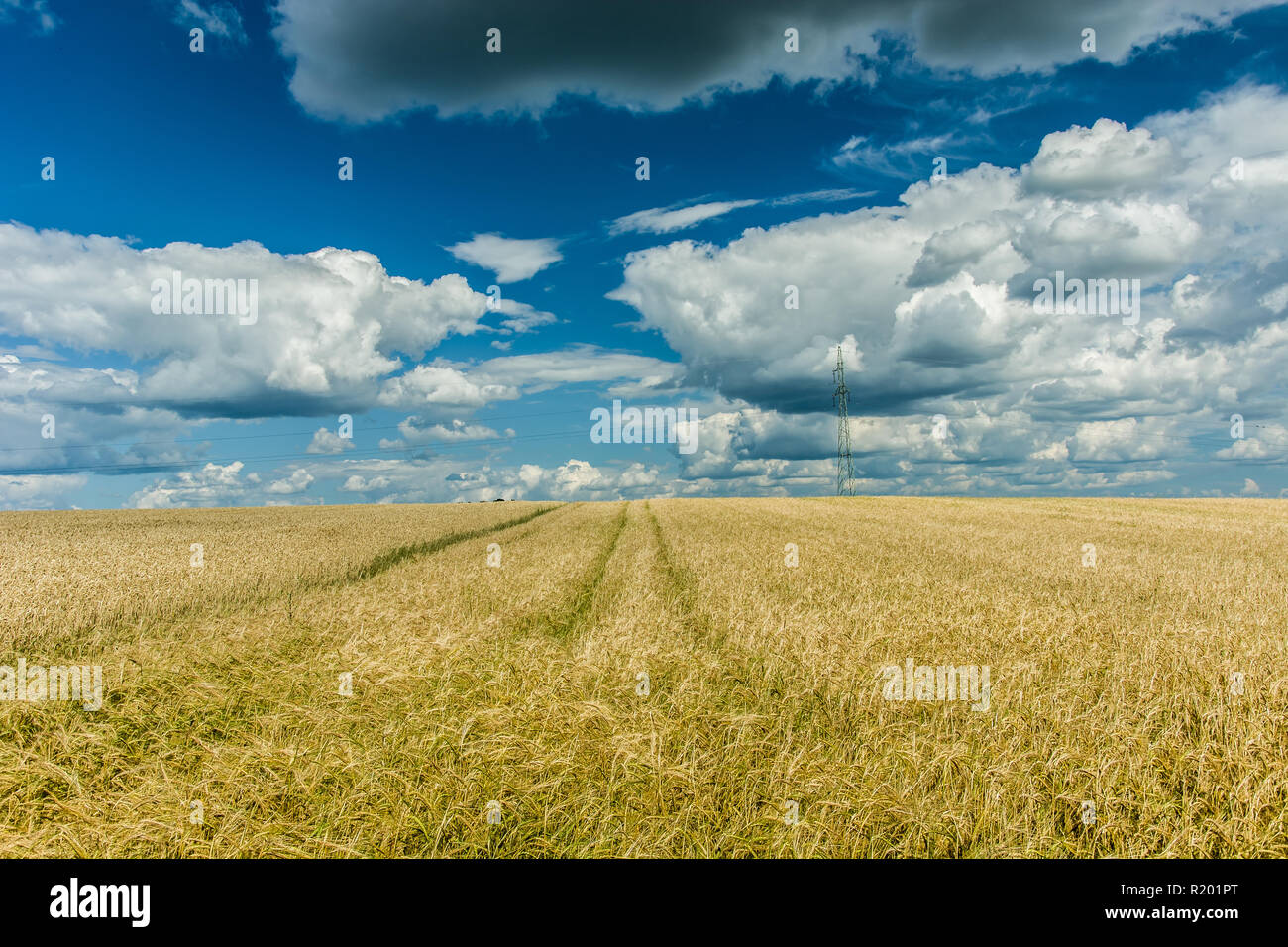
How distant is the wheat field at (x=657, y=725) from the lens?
515cm

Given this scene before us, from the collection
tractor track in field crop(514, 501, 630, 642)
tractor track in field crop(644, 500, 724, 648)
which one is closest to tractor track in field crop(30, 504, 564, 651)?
tractor track in field crop(514, 501, 630, 642)

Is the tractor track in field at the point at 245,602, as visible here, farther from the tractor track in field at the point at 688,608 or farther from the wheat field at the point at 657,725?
the tractor track in field at the point at 688,608

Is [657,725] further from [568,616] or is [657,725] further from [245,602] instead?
[245,602]

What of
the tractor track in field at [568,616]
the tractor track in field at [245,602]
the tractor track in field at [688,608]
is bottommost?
the tractor track in field at [568,616]

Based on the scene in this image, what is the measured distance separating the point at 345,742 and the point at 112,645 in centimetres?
708

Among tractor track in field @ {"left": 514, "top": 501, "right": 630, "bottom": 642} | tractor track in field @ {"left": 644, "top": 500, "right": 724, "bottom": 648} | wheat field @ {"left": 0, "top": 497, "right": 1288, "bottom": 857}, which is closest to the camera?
wheat field @ {"left": 0, "top": 497, "right": 1288, "bottom": 857}

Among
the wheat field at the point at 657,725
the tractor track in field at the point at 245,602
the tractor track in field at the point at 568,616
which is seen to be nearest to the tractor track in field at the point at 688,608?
the wheat field at the point at 657,725

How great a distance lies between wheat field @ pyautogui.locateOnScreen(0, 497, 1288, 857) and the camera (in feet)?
16.9

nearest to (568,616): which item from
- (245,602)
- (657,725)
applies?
(657,725)

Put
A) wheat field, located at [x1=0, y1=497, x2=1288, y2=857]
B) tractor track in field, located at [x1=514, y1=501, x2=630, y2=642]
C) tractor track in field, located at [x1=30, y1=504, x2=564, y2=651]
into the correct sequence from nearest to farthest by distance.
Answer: wheat field, located at [x1=0, y1=497, x2=1288, y2=857] → tractor track in field, located at [x1=514, y1=501, x2=630, y2=642] → tractor track in field, located at [x1=30, y1=504, x2=564, y2=651]

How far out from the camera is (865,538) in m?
27.4

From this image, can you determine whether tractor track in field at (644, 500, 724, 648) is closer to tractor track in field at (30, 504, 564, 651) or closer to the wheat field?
the wheat field
